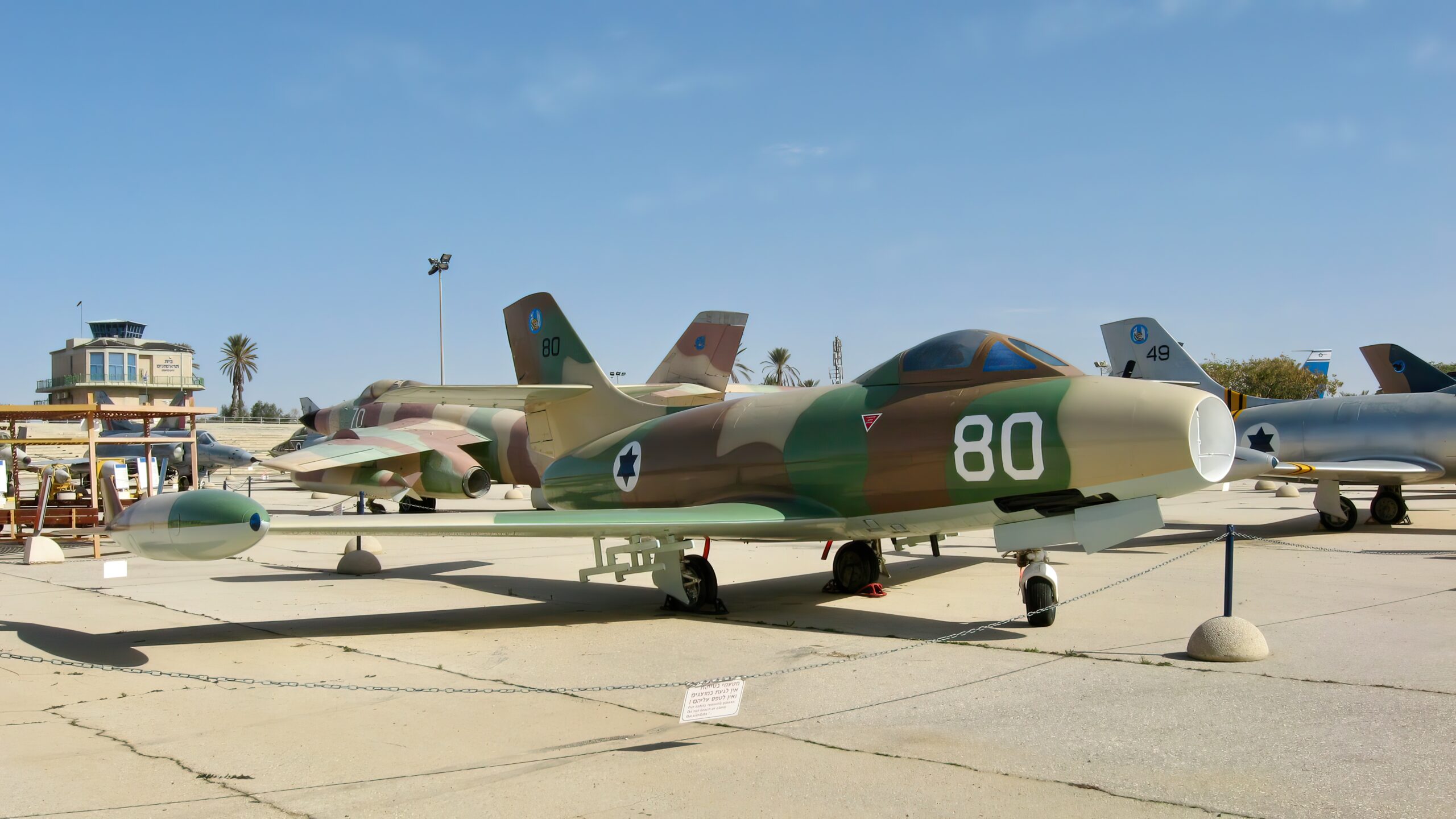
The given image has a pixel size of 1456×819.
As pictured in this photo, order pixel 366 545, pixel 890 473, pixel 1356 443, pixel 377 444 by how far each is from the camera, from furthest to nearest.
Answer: pixel 377 444 < pixel 1356 443 < pixel 366 545 < pixel 890 473

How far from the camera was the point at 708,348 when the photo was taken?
20.4 metres

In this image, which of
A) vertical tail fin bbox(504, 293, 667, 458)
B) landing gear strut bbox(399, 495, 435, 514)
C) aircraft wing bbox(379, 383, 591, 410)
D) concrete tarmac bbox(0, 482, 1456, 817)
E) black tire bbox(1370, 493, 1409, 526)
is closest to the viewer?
concrete tarmac bbox(0, 482, 1456, 817)

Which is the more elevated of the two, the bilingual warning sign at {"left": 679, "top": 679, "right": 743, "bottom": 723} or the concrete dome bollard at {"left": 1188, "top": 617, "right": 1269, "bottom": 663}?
the bilingual warning sign at {"left": 679, "top": 679, "right": 743, "bottom": 723}

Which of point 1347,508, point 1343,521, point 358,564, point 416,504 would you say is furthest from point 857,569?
point 416,504

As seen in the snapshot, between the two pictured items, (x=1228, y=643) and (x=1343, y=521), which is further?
(x=1343, y=521)

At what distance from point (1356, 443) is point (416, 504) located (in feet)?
68.2

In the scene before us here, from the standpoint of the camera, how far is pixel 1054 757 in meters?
4.91

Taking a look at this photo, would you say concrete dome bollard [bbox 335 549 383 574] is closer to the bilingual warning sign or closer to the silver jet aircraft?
the bilingual warning sign

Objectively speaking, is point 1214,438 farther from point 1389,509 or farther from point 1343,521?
point 1389,509

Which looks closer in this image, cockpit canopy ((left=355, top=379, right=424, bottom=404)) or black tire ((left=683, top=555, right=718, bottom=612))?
black tire ((left=683, top=555, right=718, bottom=612))

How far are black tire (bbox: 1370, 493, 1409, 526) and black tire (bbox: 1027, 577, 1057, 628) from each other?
13.1 m

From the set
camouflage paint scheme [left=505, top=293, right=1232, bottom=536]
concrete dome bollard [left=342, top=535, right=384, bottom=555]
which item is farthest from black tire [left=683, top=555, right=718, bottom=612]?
concrete dome bollard [left=342, top=535, right=384, bottom=555]

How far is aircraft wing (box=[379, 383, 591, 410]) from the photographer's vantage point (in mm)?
10531

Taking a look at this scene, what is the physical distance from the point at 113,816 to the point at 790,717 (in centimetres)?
341
